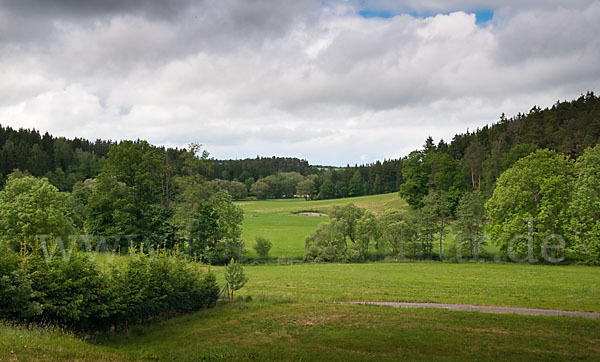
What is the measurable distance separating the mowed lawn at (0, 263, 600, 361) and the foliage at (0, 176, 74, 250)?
24.9 m

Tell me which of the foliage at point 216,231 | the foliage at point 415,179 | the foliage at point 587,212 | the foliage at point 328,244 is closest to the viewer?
the foliage at point 587,212

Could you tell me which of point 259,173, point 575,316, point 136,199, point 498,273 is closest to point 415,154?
point 498,273

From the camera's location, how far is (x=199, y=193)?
49500mm

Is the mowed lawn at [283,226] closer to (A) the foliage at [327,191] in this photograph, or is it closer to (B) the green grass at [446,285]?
(B) the green grass at [446,285]

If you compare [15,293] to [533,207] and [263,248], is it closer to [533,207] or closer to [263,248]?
[263,248]

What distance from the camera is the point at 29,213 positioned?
39438 mm

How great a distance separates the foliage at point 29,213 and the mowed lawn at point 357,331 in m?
24.9

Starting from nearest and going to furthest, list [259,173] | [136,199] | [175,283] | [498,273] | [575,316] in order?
[575,316] → [175,283] → [498,273] → [136,199] → [259,173]

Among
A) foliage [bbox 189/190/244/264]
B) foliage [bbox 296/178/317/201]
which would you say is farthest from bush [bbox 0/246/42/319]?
foliage [bbox 296/178/317/201]

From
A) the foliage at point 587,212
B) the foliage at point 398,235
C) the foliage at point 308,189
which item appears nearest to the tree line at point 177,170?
the foliage at point 308,189

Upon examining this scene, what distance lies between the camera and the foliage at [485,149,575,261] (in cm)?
4241

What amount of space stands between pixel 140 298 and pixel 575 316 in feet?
76.2

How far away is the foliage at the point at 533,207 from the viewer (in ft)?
139

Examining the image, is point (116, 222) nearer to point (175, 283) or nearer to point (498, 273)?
point (175, 283)
